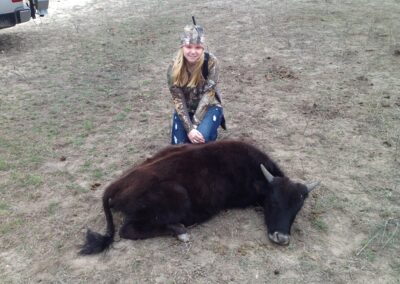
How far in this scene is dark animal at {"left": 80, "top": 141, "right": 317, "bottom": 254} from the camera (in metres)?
4.34

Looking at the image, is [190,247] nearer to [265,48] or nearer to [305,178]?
[305,178]

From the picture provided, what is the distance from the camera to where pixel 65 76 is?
8.55 meters

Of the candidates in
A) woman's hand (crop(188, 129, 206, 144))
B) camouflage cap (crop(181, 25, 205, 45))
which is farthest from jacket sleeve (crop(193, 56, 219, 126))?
camouflage cap (crop(181, 25, 205, 45))

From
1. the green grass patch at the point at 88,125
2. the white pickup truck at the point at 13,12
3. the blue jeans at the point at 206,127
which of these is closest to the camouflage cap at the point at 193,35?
the blue jeans at the point at 206,127

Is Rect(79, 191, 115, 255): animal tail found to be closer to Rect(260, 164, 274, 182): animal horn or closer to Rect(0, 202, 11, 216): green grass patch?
Rect(0, 202, 11, 216): green grass patch

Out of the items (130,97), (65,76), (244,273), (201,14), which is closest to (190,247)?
(244,273)

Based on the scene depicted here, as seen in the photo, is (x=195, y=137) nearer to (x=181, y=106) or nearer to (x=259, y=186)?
(x=181, y=106)

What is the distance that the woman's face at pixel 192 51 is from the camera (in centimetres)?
528

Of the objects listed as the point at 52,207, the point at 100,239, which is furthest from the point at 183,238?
the point at 52,207

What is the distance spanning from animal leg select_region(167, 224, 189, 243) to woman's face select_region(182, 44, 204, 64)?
6.70ft

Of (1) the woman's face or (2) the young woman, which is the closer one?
(1) the woman's face

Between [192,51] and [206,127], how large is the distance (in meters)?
0.99

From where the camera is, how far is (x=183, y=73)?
5.58 metres

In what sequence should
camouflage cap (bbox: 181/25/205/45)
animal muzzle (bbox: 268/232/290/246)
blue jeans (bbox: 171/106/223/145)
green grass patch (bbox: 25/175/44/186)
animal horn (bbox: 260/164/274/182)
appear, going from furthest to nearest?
blue jeans (bbox: 171/106/223/145), green grass patch (bbox: 25/175/44/186), camouflage cap (bbox: 181/25/205/45), animal horn (bbox: 260/164/274/182), animal muzzle (bbox: 268/232/290/246)
